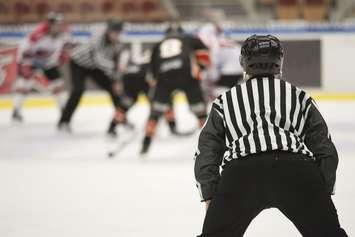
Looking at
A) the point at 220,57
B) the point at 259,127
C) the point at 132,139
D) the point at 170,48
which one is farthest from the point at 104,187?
the point at 220,57

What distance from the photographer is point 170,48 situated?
6.35m

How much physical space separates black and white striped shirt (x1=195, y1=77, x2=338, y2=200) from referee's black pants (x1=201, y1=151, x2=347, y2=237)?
7 centimetres

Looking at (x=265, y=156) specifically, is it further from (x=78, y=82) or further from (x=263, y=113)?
(x=78, y=82)

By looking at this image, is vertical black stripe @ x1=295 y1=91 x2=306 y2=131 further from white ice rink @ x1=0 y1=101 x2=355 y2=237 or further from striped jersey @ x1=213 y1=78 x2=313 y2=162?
white ice rink @ x1=0 y1=101 x2=355 y2=237

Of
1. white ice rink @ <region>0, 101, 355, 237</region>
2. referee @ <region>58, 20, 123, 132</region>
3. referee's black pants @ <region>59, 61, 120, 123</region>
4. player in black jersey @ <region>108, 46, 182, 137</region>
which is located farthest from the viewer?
referee's black pants @ <region>59, 61, 120, 123</region>

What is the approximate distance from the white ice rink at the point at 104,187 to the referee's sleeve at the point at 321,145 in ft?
4.30

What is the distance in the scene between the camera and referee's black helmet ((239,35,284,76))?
241 centimetres

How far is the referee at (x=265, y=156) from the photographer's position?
7.37 feet

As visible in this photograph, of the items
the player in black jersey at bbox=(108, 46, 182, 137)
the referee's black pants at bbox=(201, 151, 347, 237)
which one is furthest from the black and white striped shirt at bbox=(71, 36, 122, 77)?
the referee's black pants at bbox=(201, 151, 347, 237)

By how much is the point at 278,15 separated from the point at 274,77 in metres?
12.1

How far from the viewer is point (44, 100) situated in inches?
441

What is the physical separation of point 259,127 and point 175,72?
402 cm

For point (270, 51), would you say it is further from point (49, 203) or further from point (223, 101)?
point (49, 203)

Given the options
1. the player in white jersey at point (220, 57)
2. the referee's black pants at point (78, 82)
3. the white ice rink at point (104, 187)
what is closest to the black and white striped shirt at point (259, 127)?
the white ice rink at point (104, 187)
